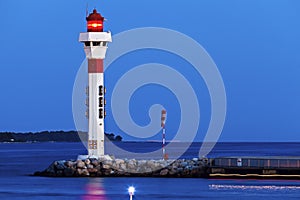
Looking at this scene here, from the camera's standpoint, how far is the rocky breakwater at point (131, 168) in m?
64.4

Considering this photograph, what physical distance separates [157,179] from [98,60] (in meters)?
7.79

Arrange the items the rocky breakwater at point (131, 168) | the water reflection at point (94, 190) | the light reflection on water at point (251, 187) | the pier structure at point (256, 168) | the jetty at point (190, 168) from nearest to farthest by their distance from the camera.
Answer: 1. the water reflection at point (94, 190)
2. the light reflection on water at point (251, 187)
3. the pier structure at point (256, 168)
4. the jetty at point (190, 168)
5. the rocky breakwater at point (131, 168)

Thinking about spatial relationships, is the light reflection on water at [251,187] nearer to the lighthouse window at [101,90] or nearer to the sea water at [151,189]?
the sea water at [151,189]

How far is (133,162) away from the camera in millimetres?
66438

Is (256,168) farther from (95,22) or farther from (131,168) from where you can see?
(95,22)

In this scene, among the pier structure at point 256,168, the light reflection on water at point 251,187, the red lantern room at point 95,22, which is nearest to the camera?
the light reflection on water at point 251,187

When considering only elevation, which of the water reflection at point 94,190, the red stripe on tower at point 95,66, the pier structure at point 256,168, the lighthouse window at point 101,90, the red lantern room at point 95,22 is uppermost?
the red lantern room at point 95,22

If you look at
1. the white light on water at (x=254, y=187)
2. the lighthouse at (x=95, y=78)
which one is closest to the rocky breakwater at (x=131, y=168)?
the lighthouse at (x=95, y=78)

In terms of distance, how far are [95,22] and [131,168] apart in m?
9.04

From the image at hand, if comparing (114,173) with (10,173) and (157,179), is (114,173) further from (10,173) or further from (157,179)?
(10,173)

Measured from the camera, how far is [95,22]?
64750mm

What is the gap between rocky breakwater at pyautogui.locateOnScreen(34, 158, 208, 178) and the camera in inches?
2534

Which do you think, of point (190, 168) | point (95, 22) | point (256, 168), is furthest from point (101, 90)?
point (256, 168)

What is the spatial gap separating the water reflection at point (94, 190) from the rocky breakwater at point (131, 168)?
3.55 ft
